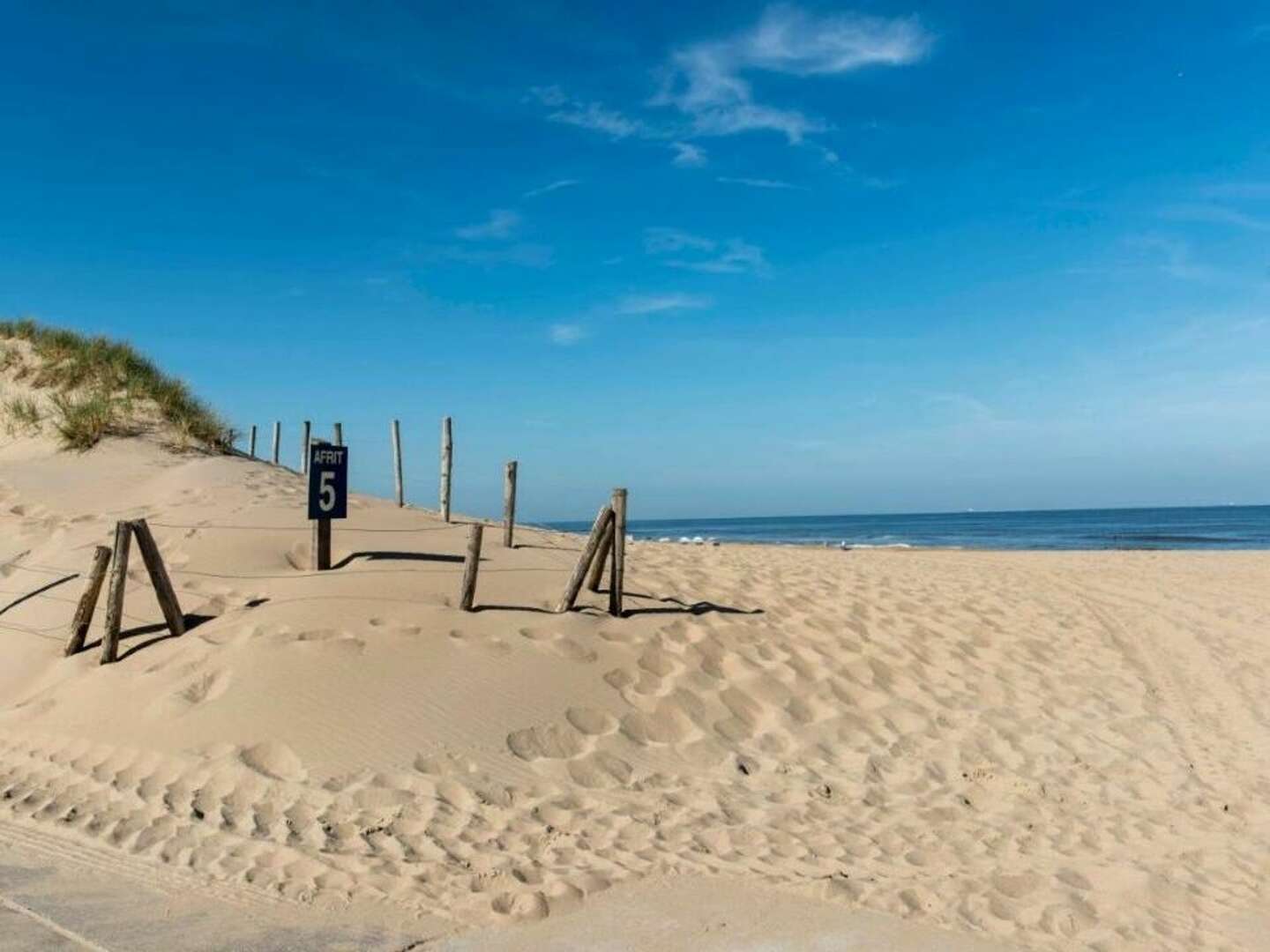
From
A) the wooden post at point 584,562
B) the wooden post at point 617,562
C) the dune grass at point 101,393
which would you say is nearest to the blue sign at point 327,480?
the wooden post at point 584,562

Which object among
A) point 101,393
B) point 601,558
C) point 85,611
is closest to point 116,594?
point 85,611

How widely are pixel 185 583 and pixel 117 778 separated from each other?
346cm

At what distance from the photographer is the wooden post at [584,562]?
28.8 feet

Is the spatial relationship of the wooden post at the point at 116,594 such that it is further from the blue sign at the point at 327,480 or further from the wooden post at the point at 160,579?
the blue sign at the point at 327,480

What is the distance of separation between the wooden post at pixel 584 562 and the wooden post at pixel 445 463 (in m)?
5.75

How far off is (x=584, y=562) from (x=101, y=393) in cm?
1073

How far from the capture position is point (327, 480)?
29.1ft

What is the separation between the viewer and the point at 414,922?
4125mm

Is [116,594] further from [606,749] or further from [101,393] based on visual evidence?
[101,393]

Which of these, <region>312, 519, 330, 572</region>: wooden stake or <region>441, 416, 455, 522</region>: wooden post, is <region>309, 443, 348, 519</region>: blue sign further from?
<region>441, 416, 455, 522</region>: wooden post

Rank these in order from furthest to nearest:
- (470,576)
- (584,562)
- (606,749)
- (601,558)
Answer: (601,558) → (584,562) → (470,576) → (606,749)

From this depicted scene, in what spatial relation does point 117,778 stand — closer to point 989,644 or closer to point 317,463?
point 317,463

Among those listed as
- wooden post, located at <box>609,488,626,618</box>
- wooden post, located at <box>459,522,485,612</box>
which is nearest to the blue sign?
wooden post, located at <box>459,522,485,612</box>

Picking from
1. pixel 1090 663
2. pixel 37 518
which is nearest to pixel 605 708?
pixel 1090 663
